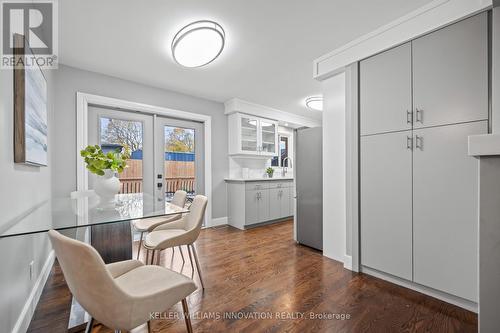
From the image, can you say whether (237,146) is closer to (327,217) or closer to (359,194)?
(327,217)

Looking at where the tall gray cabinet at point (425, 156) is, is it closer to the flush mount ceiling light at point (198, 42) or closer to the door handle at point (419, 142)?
the door handle at point (419, 142)

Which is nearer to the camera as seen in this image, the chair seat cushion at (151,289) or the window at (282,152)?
the chair seat cushion at (151,289)

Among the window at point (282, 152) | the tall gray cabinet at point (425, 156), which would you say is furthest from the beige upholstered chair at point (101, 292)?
the window at point (282, 152)

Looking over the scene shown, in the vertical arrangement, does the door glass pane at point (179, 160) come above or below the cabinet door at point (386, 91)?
below

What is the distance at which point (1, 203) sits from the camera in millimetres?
1163

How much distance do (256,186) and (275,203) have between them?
63 cm

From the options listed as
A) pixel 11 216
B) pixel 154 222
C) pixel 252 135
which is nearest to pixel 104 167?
pixel 11 216

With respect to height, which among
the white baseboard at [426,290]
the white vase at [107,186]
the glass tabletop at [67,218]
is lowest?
the white baseboard at [426,290]

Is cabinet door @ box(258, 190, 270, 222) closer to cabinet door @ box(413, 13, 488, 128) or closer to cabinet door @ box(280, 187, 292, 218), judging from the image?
cabinet door @ box(280, 187, 292, 218)

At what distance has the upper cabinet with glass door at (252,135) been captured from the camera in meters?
4.42

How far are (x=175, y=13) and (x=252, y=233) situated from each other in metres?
3.22

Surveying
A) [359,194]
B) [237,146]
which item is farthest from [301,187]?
[237,146]

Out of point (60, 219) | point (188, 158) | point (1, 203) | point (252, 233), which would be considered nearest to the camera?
point (1, 203)

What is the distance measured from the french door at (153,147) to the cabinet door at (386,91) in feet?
8.79
